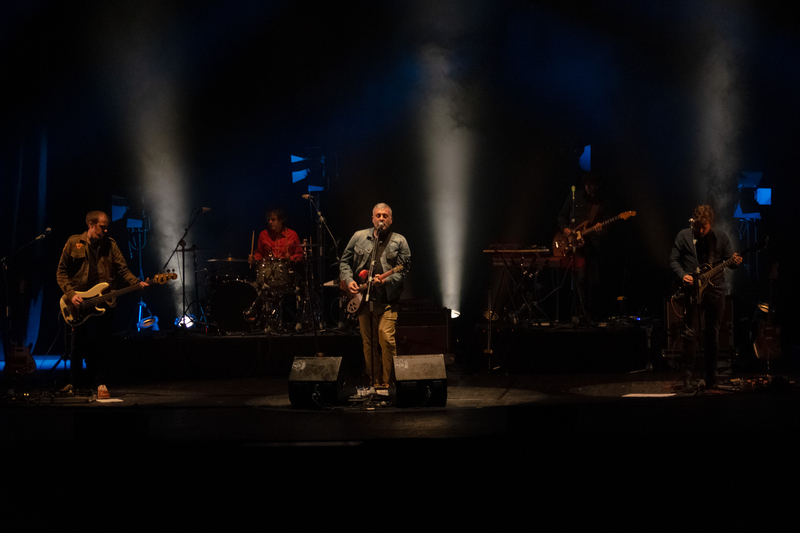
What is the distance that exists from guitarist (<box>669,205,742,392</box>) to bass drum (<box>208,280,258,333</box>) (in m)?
5.65

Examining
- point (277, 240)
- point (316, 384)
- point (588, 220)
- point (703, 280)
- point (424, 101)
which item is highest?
point (424, 101)

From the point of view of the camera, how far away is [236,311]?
1040 cm

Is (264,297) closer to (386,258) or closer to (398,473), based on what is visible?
(386,258)

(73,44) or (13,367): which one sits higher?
(73,44)

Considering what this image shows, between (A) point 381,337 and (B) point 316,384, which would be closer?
(B) point 316,384

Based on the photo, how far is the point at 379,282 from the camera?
7.17m

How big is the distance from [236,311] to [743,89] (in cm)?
859

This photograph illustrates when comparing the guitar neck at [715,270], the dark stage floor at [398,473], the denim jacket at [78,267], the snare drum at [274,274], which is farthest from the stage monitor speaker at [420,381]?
the snare drum at [274,274]

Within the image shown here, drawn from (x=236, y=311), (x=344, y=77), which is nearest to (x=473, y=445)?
(x=236, y=311)

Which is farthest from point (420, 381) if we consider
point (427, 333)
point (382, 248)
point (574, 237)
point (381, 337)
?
point (574, 237)

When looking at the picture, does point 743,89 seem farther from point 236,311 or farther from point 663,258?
point 236,311

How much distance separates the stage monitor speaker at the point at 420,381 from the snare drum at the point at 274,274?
3.57 m

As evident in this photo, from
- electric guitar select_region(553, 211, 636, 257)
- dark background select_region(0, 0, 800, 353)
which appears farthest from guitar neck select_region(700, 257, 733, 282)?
dark background select_region(0, 0, 800, 353)

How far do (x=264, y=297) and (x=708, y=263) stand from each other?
5.62 m
